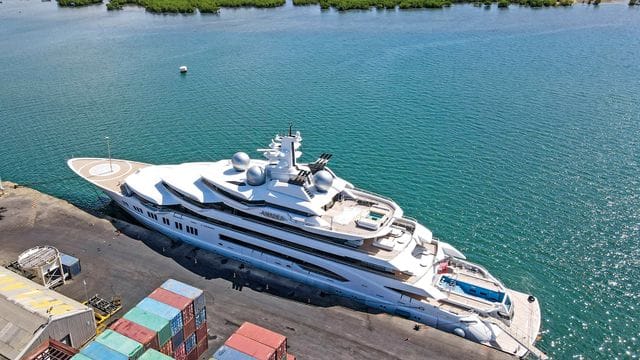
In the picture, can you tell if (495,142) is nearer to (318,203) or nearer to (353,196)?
(353,196)

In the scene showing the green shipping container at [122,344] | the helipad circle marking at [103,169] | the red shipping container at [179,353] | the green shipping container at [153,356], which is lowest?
the red shipping container at [179,353]

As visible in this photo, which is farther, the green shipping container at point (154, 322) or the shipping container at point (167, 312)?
the shipping container at point (167, 312)

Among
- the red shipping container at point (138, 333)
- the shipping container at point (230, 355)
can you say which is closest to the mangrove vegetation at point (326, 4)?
the red shipping container at point (138, 333)

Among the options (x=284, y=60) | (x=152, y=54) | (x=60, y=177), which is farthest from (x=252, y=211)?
(x=152, y=54)

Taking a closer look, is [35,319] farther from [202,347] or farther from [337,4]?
[337,4]

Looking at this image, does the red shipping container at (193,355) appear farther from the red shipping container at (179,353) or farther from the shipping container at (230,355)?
the shipping container at (230,355)

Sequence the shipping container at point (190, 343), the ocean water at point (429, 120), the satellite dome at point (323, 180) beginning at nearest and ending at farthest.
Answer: the shipping container at point (190, 343) < the satellite dome at point (323, 180) < the ocean water at point (429, 120)

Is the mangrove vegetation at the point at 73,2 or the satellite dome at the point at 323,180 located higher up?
the mangrove vegetation at the point at 73,2
